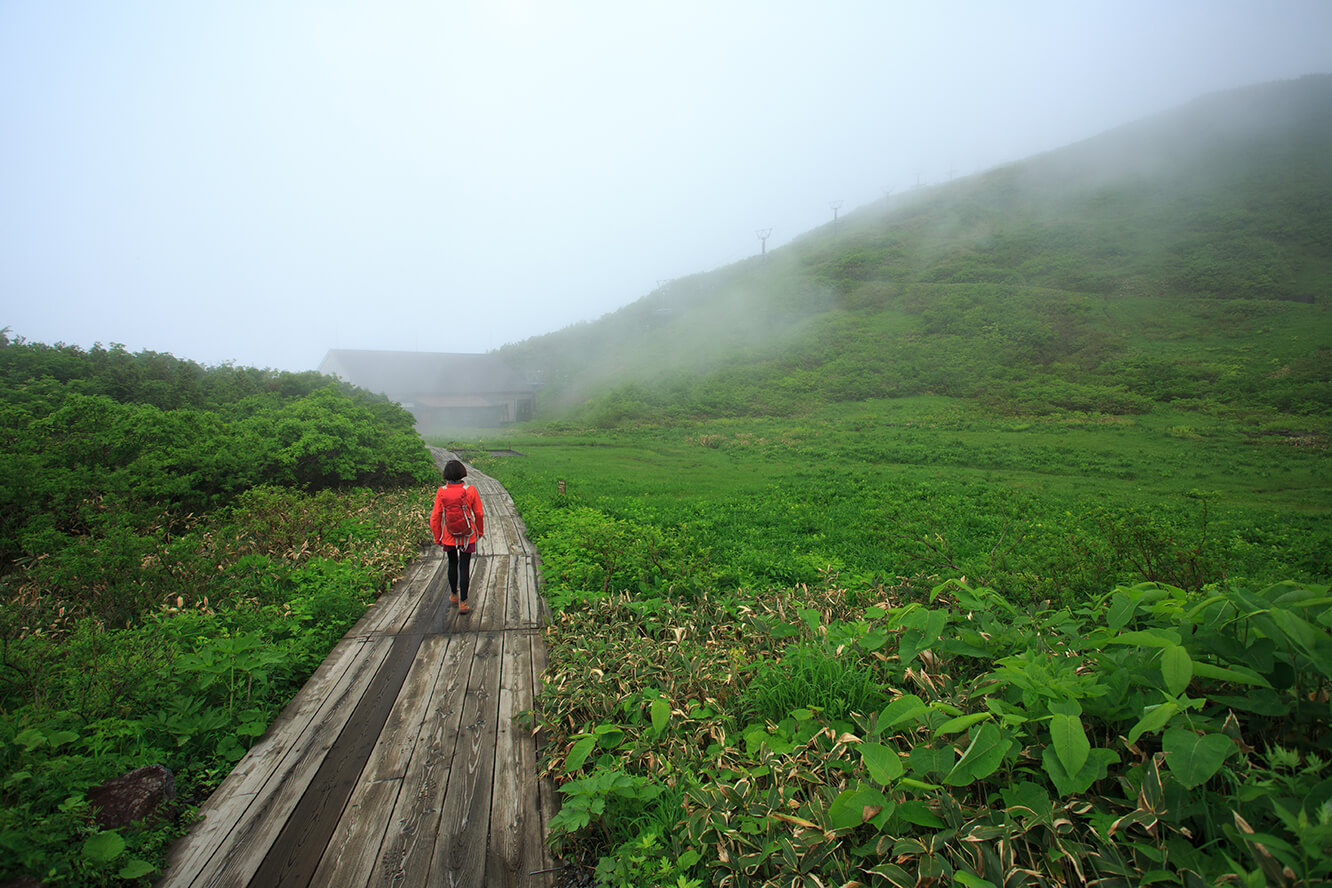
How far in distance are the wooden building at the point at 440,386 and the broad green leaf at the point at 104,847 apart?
150 feet

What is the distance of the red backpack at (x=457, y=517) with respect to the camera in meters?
5.98

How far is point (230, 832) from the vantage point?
277 cm

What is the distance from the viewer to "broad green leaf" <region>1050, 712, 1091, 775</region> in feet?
5.86

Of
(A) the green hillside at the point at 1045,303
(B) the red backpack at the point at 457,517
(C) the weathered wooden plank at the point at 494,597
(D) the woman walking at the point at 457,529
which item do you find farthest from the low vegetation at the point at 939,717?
(A) the green hillside at the point at 1045,303

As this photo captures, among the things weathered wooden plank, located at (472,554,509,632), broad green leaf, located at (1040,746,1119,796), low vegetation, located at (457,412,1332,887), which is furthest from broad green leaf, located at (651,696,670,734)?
weathered wooden plank, located at (472,554,509,632)

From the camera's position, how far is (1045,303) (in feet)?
160

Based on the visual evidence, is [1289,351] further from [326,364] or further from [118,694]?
[326,364]

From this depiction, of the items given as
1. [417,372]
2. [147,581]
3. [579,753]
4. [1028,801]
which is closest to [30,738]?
[579,753]

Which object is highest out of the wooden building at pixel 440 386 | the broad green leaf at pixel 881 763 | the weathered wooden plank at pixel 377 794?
the wooden building at pixel 440 386

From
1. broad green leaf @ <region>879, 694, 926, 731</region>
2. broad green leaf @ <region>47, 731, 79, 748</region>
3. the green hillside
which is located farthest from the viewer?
the green hillside

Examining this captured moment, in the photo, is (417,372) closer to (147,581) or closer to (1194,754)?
(147,581)

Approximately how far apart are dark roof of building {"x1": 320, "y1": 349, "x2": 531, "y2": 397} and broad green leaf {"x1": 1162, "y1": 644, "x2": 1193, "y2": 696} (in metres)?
52.0

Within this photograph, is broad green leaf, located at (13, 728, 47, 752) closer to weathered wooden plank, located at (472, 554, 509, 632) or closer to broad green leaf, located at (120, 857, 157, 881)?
broad green leaf, located at (120, 857, 157, 881)

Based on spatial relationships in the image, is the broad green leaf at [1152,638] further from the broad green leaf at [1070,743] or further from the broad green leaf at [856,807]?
the broad green leaf at [856,807]
